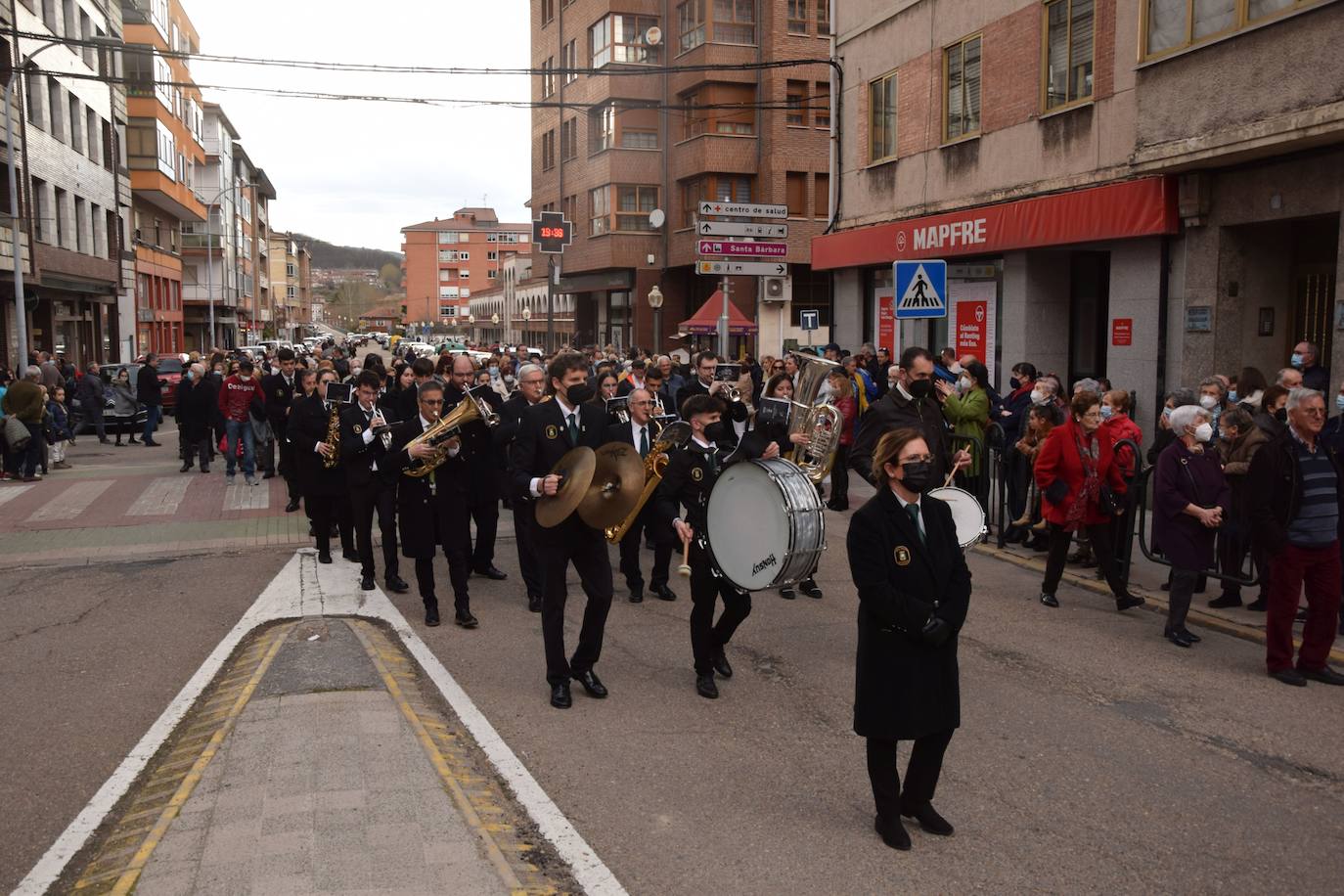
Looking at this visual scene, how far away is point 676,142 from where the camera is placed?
137 ft

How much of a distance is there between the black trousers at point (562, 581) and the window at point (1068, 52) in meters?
12.3

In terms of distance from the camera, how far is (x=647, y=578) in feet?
35.4

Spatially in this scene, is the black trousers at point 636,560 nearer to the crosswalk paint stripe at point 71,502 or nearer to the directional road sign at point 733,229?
the crosswalk paint stripe at point 71,502

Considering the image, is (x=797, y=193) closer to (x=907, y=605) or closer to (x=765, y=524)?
(x=765, y=524)

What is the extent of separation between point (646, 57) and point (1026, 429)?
3418 cm

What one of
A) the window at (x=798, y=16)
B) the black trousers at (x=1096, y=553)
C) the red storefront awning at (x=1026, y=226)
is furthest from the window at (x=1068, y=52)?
the window at (x=798, y=16)

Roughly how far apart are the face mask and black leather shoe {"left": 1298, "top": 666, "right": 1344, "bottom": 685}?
13.5ft

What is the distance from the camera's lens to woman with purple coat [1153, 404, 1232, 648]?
26.8 ft

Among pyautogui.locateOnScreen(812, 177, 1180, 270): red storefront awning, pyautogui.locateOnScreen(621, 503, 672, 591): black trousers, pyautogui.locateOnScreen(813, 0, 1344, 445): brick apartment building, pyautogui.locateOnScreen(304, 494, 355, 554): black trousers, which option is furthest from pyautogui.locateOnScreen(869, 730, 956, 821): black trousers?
pyautogui.locateOnScreen(812, 177, 1180, 270): red storefront awning

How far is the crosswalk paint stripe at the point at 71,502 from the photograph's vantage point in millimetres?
14539

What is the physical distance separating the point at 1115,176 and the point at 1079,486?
786 cm

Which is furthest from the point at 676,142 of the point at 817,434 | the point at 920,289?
the point at 817,434

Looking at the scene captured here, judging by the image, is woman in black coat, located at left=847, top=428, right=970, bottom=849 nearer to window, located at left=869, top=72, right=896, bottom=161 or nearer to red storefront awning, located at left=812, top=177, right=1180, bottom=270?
red storefront awning, located at left=812, top=177, right=1180, bottom=270

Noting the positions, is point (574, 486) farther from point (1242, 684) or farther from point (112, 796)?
point (1242, 684)
